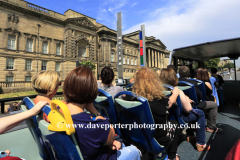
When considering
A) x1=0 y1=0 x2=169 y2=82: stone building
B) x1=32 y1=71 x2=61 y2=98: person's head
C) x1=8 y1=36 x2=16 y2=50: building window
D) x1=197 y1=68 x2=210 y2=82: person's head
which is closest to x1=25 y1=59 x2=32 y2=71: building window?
x1=0 y1=0 x2=169 y2=82: stone building

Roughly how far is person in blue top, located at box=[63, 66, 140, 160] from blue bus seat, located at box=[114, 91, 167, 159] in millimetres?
451

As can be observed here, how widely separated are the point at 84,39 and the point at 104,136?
28491 mm

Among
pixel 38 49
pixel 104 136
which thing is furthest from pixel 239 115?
pixel 38 49

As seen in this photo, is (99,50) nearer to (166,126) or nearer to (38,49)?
(38,49)

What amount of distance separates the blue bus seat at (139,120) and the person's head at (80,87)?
0.58 meters

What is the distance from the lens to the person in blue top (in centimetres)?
105

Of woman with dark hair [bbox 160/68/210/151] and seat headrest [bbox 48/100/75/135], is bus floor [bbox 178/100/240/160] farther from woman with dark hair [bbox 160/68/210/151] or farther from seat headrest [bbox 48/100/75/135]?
seat headrest [bbox 48/100/75/135]

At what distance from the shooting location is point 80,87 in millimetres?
1156

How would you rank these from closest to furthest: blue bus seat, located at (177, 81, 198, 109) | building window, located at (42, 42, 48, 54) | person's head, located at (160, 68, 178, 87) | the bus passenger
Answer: person's head, located at (160, 68, 178, 87) → blue bus seat, located at (177, 81, 198, 109) → the bus passenger → building window, located at (42, 42, 48, 54)

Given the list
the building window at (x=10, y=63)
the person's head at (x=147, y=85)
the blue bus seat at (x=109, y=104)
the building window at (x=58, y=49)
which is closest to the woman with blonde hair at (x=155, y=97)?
the person's head at (x=147, y=85)

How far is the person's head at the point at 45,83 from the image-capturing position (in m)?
1.71

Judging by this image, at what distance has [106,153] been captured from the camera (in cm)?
126

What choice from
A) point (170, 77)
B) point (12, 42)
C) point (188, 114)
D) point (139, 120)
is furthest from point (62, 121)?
point (12, 42)

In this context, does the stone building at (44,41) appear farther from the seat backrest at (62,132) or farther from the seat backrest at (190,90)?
the seat backrest at (190,90)
